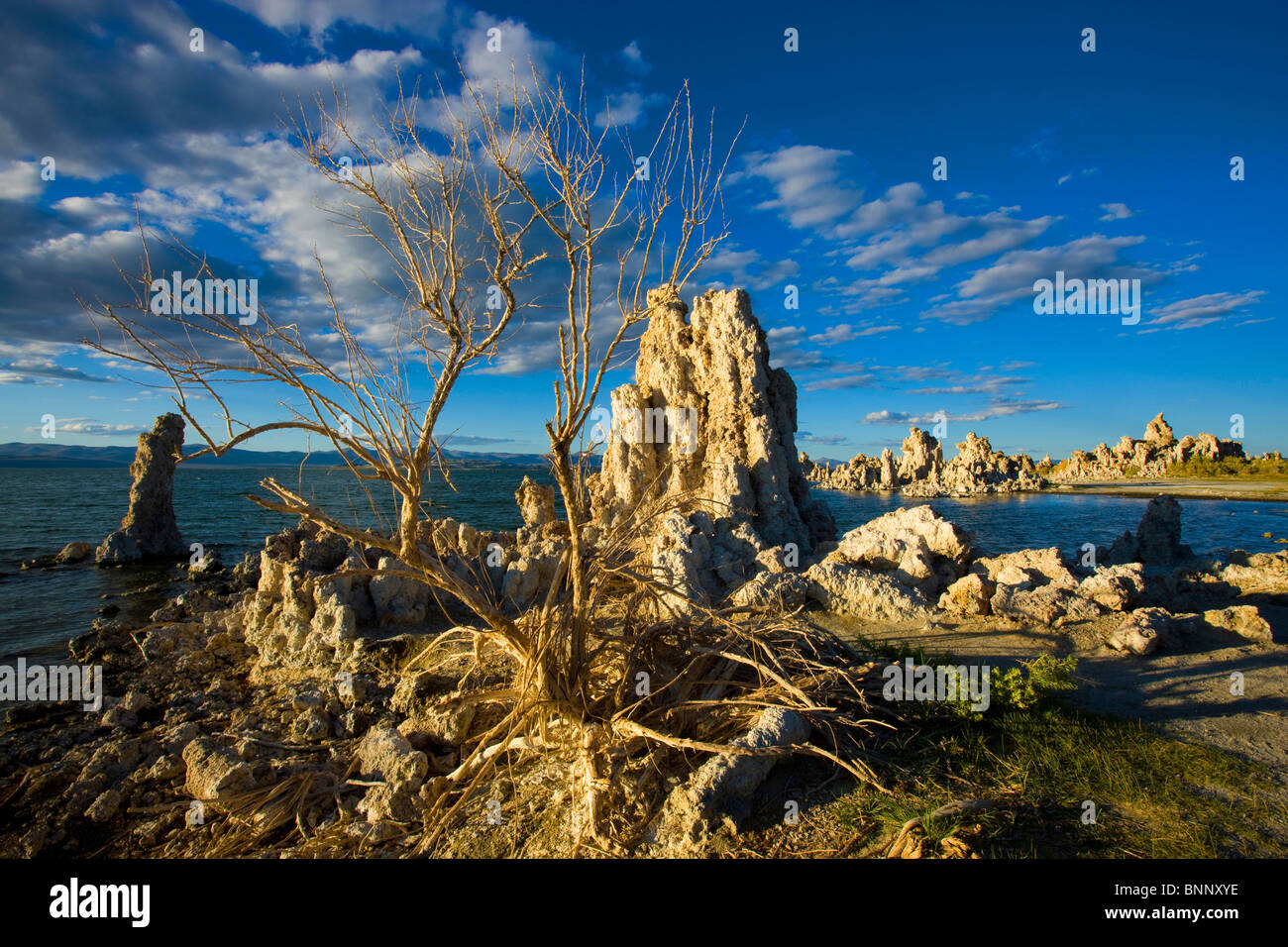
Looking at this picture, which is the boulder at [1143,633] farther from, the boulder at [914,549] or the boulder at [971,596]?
the boulder at [914,549]

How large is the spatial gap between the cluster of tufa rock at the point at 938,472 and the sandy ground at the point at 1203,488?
6167 millimetres

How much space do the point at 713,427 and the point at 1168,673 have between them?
12454mm

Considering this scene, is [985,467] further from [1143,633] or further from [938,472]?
[1143,633]

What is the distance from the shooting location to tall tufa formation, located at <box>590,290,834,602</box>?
16.8 meters

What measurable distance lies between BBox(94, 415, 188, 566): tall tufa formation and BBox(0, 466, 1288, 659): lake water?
70.5 inches

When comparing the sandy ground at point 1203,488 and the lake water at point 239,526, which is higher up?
the sandy ground at point 1203,488

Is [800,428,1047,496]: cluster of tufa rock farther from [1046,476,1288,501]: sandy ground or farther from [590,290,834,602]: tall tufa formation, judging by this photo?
[590,290,834,602]: tall tufa formation

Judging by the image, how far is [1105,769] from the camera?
4293 millimetres

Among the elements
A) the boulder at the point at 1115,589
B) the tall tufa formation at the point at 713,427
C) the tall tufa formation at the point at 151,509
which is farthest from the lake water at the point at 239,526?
the boulder at the point at 1115,589

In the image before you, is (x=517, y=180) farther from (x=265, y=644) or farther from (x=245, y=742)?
(x=265, y=644)

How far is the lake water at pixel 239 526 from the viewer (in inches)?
634

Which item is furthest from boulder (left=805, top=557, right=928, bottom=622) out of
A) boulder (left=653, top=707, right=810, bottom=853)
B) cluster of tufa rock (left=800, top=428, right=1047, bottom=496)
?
cluster of tufa rock (left=800, top=428, right=1047, bottom=496)
